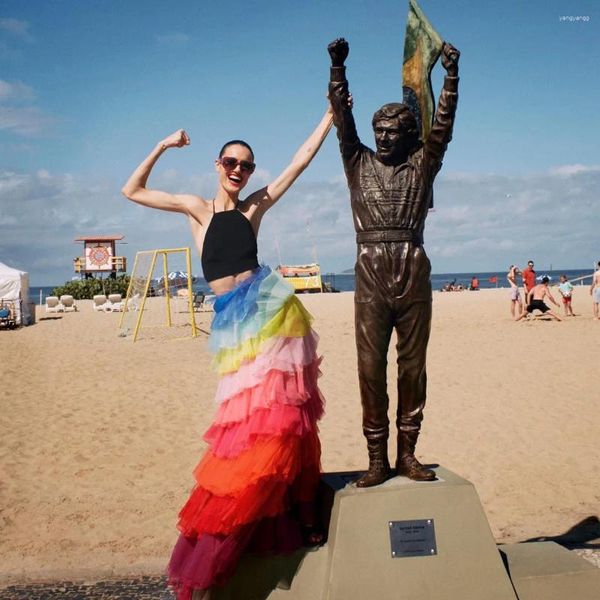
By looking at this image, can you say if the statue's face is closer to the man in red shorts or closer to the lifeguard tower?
the man in red shorts

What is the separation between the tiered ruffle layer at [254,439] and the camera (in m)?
3.34

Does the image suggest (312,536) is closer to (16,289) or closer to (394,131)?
(394,131)

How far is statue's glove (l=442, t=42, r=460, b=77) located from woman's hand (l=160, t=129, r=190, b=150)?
155cm

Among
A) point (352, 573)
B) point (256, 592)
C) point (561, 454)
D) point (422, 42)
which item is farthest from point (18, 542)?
point (561, 454)

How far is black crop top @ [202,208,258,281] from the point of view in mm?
3738

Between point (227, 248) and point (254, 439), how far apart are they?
1.11 meters

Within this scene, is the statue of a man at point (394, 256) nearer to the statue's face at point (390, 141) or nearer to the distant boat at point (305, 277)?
the statue's face at point (390, 141)

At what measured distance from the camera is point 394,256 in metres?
3.72

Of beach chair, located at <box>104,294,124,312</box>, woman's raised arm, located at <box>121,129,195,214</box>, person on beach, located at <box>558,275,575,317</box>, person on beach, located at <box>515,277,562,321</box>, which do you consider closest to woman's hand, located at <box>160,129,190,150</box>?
woman's raised arm, located at <box>121,129,195,214</box>

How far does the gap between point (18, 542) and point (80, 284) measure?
4069 centimetres

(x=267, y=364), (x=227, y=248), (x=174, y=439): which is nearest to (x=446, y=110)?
(x=227, y=248)

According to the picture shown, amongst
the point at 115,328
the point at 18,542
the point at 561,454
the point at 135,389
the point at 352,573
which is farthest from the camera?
the point at 115,328

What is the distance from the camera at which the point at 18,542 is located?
5551mm

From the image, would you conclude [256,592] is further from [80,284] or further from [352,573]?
[80,284]
